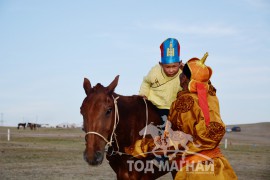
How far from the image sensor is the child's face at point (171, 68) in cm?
605

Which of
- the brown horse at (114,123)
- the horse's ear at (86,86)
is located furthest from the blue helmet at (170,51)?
the horse's ear at (86,86)

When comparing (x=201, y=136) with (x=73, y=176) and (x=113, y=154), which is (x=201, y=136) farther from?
(x=73, y=176)

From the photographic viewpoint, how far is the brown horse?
4.94 metres

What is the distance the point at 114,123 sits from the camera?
5410 millimetres

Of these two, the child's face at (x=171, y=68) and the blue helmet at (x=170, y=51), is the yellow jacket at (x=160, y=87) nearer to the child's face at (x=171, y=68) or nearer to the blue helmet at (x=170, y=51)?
the child's face at (x=171, y=68)

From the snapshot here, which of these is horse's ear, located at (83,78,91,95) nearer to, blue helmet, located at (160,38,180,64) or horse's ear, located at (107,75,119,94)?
horse's ear, located at (107,75,119,94)

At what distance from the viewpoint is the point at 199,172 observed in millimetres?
4133

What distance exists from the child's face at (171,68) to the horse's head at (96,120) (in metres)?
1.20

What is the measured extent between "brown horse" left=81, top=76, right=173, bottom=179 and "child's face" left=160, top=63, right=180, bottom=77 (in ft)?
2.02

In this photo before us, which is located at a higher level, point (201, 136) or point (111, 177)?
point (201, 136)

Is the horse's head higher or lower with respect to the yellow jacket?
lower

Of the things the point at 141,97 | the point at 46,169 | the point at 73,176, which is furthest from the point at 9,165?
the point at 141,97

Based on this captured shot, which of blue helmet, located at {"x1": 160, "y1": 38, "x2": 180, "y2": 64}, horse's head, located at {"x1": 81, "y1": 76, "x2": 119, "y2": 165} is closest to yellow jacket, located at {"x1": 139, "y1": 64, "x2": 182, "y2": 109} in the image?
blue helmet, located at {"x1": 160, "y1": 38, "x2": 180, "y2": 64}

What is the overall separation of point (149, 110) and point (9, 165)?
13.1 metres
